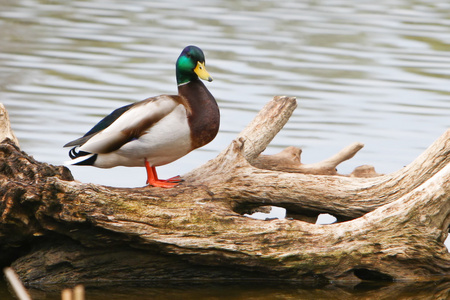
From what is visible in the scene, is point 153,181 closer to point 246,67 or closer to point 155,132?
point 155,132

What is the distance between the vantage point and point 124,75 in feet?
37.3

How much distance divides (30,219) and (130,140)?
0.75m

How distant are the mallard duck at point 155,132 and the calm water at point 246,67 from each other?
192cm

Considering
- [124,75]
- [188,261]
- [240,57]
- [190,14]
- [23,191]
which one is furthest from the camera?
[190,14]

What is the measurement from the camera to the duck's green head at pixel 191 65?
539 cm

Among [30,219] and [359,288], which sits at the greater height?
[30,219]

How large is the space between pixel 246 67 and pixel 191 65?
6.55m

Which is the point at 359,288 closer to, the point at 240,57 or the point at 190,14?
the point at 240,57

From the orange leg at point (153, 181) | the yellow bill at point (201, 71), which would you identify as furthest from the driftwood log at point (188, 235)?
the yellow bill at point (201, 71)

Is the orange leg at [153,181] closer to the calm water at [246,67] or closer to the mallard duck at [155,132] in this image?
the mallard duck at [155,132]

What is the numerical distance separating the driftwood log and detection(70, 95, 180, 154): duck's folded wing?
25 cm

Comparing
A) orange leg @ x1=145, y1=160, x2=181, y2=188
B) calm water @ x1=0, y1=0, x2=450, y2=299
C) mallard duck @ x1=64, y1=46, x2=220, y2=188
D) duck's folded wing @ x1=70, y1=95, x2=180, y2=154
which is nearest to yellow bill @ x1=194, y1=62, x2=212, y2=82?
mallard duck @ x1=64, y1=46, x2=220, y2=188

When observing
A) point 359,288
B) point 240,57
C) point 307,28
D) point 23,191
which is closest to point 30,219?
point 23,191

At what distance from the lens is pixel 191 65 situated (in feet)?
17.8
